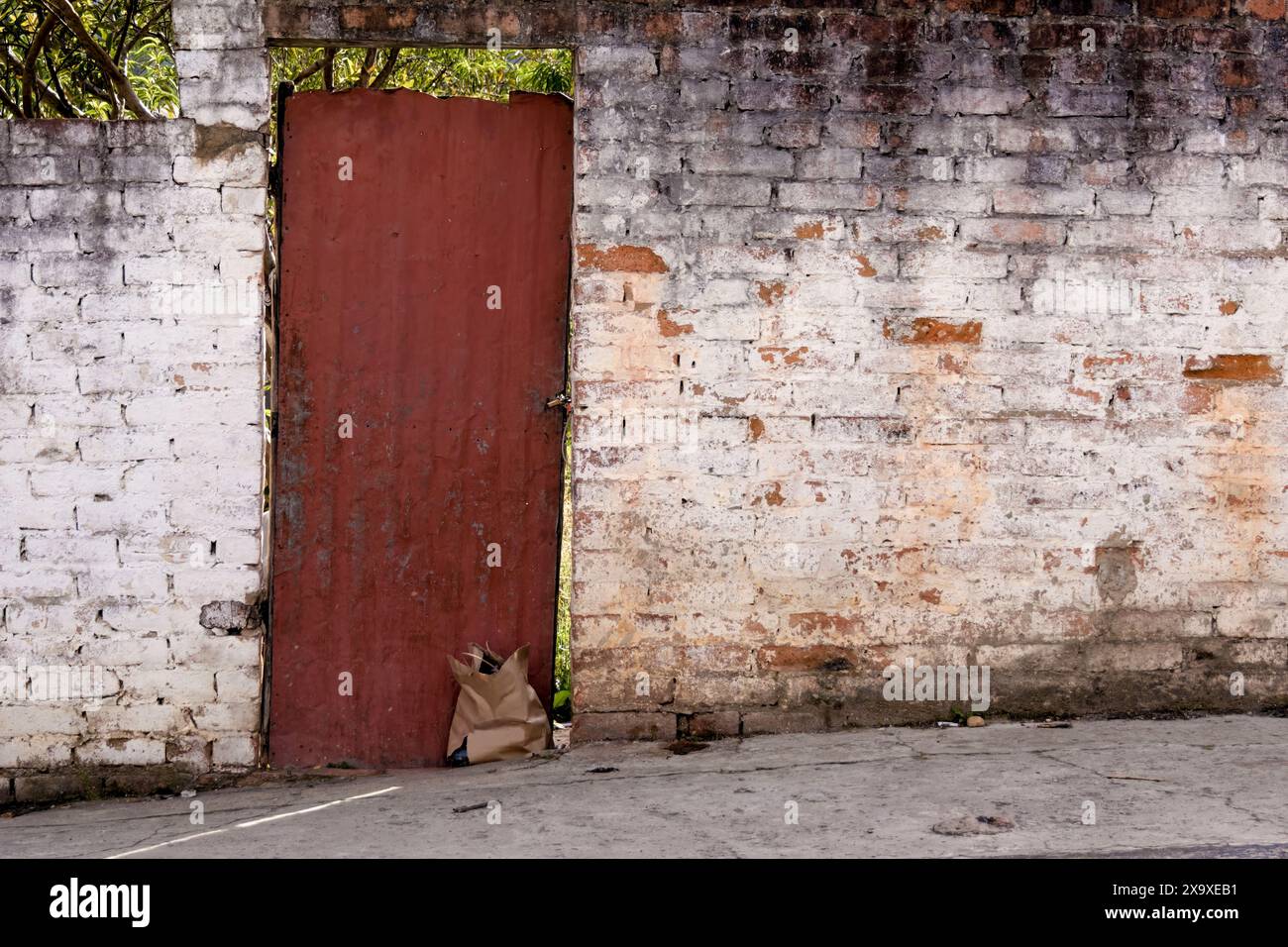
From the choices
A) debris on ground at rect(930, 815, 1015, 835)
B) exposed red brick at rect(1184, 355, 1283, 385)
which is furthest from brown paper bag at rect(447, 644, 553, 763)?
exposed red brick at rect(1184, 355, 1283, 385)

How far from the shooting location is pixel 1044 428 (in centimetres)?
438

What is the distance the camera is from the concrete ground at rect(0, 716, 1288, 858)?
3217 millimetres

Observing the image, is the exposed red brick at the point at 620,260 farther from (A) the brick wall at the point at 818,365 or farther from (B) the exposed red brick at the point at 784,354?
(B) the exposed red brick at the point at 784,354

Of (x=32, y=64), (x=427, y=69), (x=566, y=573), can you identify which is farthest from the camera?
(x=427, y=69)

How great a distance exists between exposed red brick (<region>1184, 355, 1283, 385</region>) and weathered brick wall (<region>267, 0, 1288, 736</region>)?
0.01 m

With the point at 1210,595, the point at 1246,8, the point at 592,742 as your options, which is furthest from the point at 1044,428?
the point at 592,742

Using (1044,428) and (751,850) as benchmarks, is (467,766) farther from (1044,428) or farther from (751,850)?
(1044,428)

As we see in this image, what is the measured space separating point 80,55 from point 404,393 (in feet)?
14.3

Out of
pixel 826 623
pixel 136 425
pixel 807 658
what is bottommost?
pixel 807 658

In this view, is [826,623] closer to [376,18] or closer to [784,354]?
[784,354]

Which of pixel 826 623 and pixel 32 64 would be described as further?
pixel 32 64

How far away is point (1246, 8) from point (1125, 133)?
638 mm

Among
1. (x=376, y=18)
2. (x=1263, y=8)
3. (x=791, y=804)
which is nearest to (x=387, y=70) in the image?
(x=376, y=18)

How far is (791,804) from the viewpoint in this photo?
3531 mm
